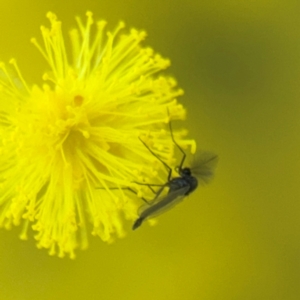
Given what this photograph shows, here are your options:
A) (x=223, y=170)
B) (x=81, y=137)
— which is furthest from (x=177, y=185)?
(x=223, y=170)

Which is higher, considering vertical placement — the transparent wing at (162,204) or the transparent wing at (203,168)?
the transparent wing at (203,168)

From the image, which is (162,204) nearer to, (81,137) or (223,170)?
(81,137)

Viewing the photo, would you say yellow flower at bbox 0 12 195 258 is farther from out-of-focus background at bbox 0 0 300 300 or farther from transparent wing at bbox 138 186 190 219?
out-of-focus background at bbox 0 0 300 300

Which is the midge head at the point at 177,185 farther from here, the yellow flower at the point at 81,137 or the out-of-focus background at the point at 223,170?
the out-of-focus background at the point at 223,170

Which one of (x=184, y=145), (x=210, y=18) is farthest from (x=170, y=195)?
(x=210, y=18)

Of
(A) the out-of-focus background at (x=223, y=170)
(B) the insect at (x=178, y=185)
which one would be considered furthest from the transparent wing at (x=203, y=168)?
(A) the out-of-focus background at (x=223, y=170)

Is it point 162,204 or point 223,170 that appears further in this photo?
point 223,170
